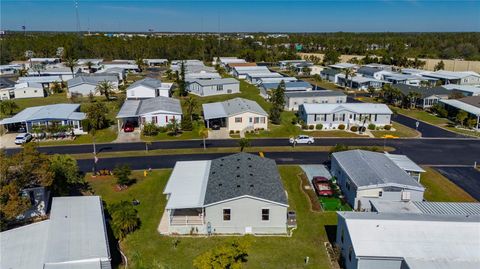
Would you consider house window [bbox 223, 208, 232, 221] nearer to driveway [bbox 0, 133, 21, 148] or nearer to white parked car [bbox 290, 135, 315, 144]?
white parked car [bbox 290, 135, 315, 144]

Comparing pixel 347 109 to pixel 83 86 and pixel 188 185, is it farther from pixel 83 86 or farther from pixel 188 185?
pixel 83 86

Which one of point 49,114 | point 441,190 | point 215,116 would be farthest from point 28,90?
point 441,190

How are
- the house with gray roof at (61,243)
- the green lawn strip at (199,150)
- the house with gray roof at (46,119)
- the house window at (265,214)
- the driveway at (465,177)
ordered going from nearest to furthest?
the house with gray roof at (61,243)
the house window at (265,214)
the driveway at (465,177)
the green lawn strip at (199,150)
the house with gray roof at (46,119)

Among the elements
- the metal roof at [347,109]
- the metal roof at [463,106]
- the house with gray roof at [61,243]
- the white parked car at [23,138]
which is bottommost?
the white parked car at [23,138]

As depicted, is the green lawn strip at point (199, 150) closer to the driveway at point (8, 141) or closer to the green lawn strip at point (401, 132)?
the green lawn strip at point (401, 132)

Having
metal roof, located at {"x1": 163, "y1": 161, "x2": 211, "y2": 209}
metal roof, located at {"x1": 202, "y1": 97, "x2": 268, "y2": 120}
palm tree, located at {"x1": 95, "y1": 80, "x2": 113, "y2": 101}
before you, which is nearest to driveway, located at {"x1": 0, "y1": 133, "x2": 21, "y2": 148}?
palm tree, located at {"x1": 95, "y1": 80, "x2": 113, "y2": 101}

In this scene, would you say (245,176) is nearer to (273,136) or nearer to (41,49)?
(273,136)

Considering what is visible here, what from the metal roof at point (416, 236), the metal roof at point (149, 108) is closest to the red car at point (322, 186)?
the metal roof at point (416, 236)
